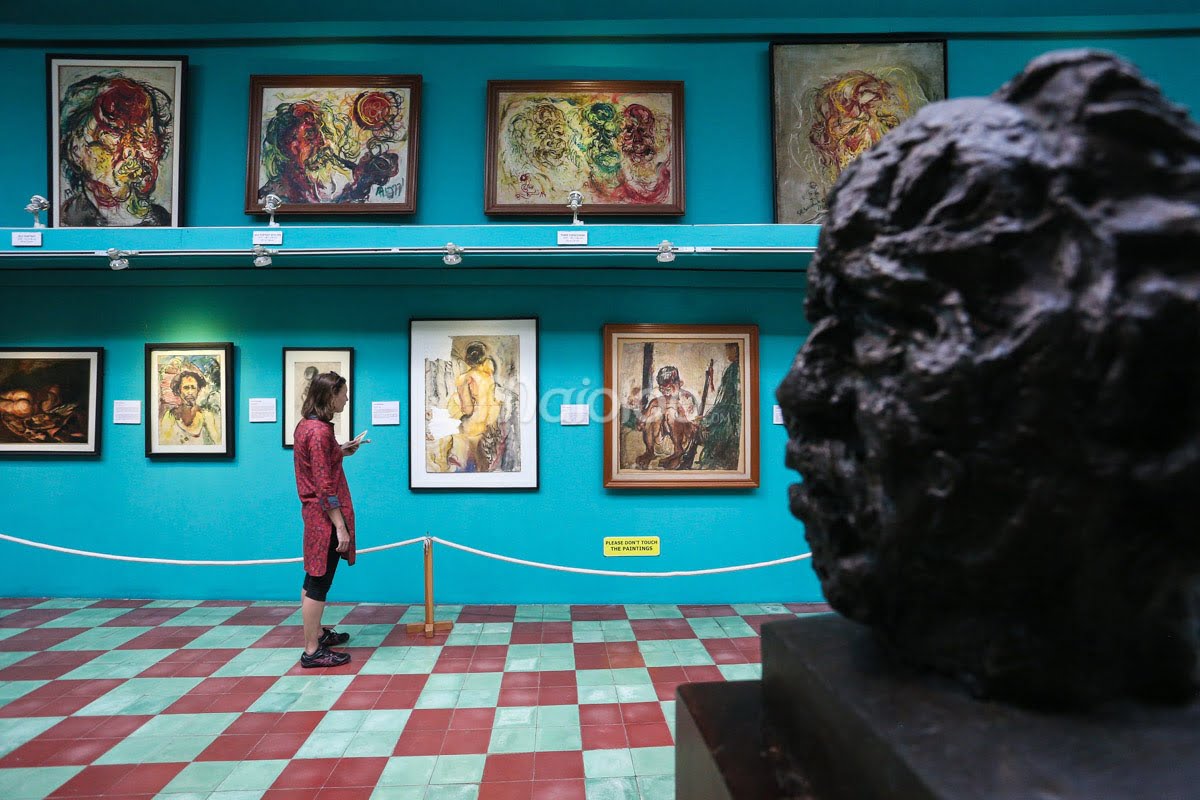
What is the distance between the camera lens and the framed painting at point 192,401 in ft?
19.7

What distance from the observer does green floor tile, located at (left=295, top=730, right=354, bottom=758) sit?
125 inches

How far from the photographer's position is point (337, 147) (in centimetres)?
611

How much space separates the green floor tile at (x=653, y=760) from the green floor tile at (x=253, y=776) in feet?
5.66

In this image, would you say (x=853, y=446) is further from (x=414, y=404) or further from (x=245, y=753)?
(x=414, y=404)

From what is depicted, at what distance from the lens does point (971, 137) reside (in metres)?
1.21

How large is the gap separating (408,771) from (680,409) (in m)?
3.80

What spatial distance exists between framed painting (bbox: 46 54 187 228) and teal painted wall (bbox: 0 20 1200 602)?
29cm

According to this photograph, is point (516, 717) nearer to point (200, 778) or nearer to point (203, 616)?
point (200, 778)

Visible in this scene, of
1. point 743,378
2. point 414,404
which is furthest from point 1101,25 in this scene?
point 414,404

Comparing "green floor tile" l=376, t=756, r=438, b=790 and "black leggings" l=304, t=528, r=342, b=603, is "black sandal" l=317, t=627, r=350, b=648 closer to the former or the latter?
"black leggings" l=304, t=528, r=342, b=603

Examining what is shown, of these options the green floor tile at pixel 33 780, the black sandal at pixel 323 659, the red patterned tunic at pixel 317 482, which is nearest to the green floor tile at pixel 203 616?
the black sandal at pixel 323 659

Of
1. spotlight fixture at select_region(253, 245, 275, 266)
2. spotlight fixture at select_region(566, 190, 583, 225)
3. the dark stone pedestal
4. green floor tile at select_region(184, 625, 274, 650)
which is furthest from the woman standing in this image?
the dark stone pedestal

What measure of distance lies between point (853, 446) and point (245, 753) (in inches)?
134

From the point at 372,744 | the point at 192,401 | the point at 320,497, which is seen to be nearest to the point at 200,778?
the point at 372,744
